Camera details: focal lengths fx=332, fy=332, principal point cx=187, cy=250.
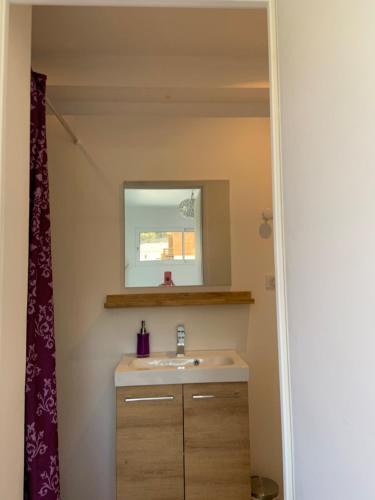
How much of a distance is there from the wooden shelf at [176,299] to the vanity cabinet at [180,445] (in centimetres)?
51

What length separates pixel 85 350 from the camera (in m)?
2.08

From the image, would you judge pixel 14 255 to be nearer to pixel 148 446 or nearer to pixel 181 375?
pixel 181 375

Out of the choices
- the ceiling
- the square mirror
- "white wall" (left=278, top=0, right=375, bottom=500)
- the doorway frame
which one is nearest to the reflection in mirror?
the square mirror

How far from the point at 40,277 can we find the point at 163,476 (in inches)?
47.3

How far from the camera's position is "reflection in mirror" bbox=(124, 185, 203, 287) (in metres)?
2.14

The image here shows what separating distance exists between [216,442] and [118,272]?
1.12 meters

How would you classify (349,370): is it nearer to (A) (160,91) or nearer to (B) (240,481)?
(B) (240,481)

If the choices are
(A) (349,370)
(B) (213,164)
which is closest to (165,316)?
(B) (213,164)

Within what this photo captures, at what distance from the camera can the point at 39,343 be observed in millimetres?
1392

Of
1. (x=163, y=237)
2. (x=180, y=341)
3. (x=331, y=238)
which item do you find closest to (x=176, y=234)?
(x=163, y=237)

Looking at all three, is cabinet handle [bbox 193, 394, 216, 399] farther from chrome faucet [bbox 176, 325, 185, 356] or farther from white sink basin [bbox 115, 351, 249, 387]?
chrome faucet [bbox 176, 325, 185, 356]

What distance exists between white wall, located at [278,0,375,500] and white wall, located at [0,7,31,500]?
825 millimetres

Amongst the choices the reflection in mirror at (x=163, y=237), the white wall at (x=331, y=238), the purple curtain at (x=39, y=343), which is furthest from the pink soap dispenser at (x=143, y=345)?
the white wall at (x=331, y=238)

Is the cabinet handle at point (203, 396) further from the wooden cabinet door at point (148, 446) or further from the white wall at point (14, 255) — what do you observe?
the white wall at point (14, 255)
